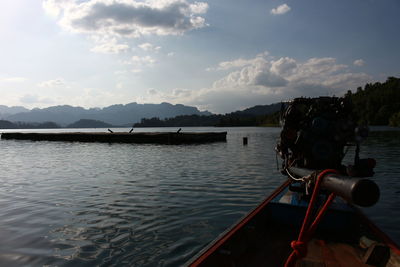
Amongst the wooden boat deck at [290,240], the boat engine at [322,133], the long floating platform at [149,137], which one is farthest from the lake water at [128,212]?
the long floating platform at [149,137]

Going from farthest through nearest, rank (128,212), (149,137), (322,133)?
(149,137)
(128,212)
(322,133)

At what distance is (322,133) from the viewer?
7.75m

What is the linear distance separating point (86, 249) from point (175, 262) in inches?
137

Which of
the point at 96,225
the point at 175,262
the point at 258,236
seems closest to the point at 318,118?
the point at 258,236

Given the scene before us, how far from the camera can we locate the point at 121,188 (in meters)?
19.8

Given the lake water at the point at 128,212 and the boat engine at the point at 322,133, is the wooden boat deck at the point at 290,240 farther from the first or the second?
the lake water at the point at 128,212

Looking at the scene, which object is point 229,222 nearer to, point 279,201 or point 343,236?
point 279,201

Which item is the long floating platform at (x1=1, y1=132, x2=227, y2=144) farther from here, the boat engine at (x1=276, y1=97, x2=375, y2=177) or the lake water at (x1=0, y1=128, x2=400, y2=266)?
the boat engine at (x1=276, y1=97, x2=375, y2=177)

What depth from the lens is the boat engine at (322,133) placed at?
747 cm

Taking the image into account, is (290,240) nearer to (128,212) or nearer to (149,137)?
(128,212)

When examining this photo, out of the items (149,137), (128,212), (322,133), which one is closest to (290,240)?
(322,133)

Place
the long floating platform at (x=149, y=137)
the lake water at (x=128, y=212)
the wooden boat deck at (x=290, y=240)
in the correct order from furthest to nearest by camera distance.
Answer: the long floating platform at (x=149, y=137), the lake water at (x=128, y=212), the wooden boat deck at (x=290, y=240)

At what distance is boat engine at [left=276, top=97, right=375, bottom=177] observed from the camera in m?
7.47

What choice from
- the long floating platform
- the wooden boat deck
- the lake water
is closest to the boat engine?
the wooden boat deck
